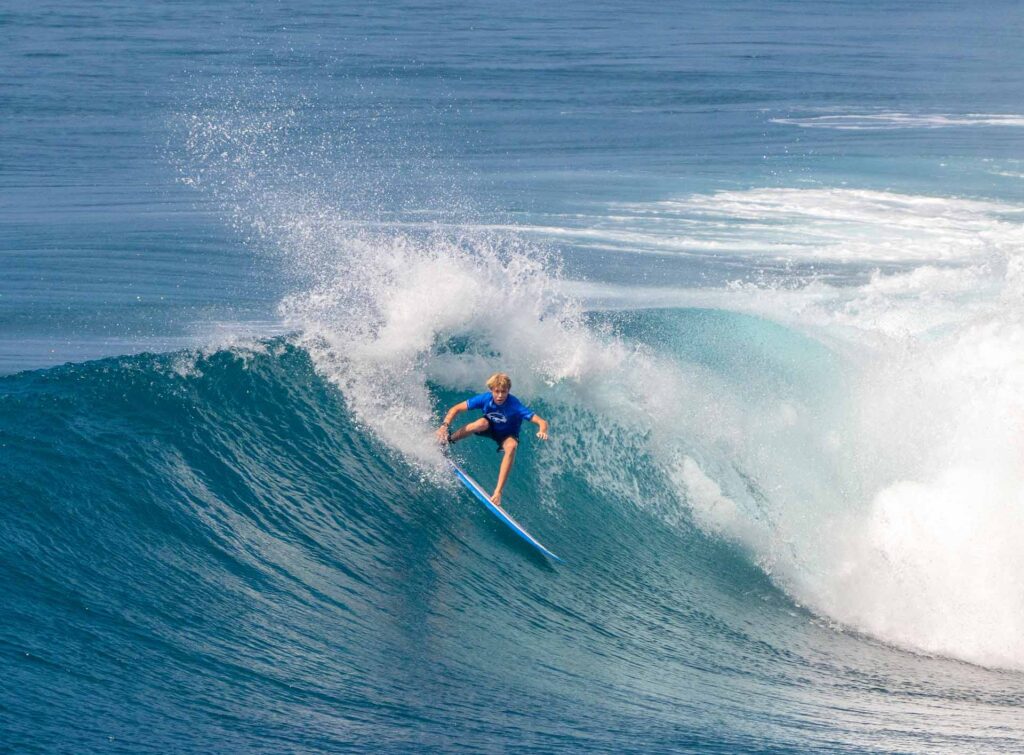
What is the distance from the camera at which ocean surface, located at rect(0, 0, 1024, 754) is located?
895 cm

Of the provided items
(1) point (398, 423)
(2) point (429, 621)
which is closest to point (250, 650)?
(2) point (429, 621)

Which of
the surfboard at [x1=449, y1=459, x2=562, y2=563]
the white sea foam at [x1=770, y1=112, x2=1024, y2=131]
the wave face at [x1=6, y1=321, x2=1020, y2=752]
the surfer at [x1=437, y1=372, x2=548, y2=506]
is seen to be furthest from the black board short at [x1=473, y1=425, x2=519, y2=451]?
the white sea foam at [x1=770, y1=112, x2=1024, y2=131]

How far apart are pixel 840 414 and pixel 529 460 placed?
411 cm

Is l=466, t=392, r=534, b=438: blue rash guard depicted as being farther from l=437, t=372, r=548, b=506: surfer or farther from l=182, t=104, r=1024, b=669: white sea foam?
l=182, t=104, r=1024, b=669: white sea foam

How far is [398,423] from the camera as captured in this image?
1395cm

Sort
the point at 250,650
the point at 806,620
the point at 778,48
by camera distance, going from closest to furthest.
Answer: the point at 250,650, the point at 806,620, the point at 778,48

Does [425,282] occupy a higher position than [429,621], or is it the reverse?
[425,282]

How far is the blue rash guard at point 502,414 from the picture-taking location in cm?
1205

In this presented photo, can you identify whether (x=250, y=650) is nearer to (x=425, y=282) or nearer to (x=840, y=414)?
(x=425, y=282)

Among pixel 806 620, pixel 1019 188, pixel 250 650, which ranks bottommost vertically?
pixel 250 650

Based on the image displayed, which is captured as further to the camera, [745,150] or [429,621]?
[745,150]

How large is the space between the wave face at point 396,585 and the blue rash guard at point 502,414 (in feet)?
2.92

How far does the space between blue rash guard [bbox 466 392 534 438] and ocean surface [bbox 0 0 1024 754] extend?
3.00 feet

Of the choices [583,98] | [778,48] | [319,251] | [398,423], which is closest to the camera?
[398,423]
